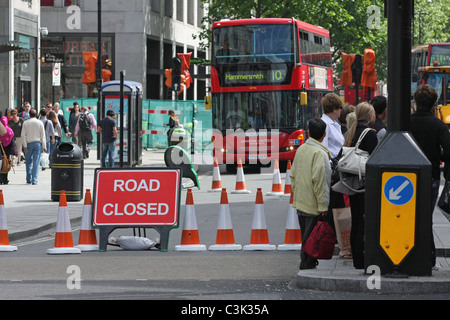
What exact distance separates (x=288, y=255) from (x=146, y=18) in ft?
129

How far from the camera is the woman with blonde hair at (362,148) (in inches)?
398

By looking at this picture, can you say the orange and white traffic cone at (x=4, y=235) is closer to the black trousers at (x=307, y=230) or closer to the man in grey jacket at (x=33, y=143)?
the black trousers at (x=307, y=230)

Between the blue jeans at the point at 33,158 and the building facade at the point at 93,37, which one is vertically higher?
the building facade at the point at 93,37

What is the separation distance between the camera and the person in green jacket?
10.1m

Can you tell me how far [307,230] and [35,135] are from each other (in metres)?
14.4

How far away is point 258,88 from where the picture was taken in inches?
1149

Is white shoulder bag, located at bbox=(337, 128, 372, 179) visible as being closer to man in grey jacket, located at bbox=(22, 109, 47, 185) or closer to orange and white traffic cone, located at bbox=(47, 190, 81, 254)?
orange and white traffic cone, located at bbox=(47, 190, 81, 254)

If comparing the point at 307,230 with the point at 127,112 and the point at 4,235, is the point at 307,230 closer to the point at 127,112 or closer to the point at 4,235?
the point at 4,235

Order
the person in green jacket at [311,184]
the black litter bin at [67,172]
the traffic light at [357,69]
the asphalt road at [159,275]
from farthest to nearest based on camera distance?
the traffic light at [357,69] → the black litter bin at [67,172] → the person in green jacket at [311,184] → the asphalt road at [159,275]

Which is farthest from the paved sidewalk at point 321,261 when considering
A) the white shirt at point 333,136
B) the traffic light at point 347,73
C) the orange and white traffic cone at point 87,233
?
the traffic light at point 347,73

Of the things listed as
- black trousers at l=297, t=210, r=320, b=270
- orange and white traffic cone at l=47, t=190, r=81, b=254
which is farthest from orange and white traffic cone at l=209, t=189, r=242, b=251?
black trousers at l=297, t=210, r=320, b=270

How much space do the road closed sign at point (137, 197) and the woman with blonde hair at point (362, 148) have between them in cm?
276

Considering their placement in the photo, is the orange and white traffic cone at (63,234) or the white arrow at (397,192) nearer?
the white arrow at (397,192)

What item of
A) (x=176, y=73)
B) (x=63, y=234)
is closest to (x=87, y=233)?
(x=63, y=234)
